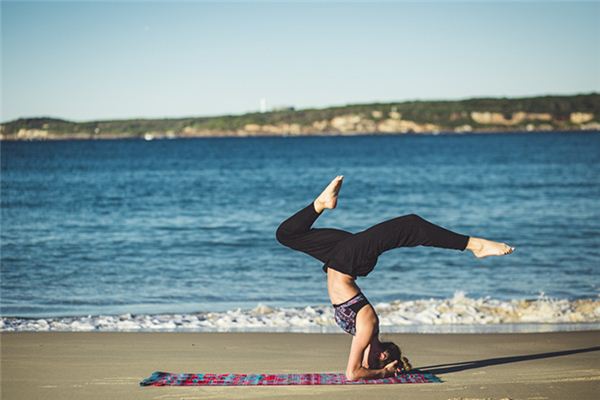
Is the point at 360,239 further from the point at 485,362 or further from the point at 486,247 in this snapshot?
the point at 485,362

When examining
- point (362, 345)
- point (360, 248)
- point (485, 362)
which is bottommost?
point (485, 362)

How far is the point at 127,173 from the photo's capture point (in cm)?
6112

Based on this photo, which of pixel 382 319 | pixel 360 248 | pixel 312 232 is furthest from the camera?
pixel 382 319

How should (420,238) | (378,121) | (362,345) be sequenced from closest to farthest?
(420,238) < (362,345) < (378,121)

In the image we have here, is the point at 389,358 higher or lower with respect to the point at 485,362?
higher

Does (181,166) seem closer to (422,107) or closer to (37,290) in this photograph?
(37,290)

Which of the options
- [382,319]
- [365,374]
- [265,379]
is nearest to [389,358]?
[365,374]

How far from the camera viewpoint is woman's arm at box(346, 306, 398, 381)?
6965 mm

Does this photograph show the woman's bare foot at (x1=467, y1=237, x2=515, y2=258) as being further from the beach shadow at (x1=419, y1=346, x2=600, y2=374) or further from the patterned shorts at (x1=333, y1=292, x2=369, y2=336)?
the beach shadow at (x1=419, y1=346, x2=600, y2=374)

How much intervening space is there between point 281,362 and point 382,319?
3.62 meters

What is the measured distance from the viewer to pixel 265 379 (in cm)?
737

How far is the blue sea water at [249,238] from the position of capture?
47.3ft

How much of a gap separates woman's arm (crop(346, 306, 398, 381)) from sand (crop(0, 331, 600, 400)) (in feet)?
0.56

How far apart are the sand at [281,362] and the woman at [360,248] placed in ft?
1.12
